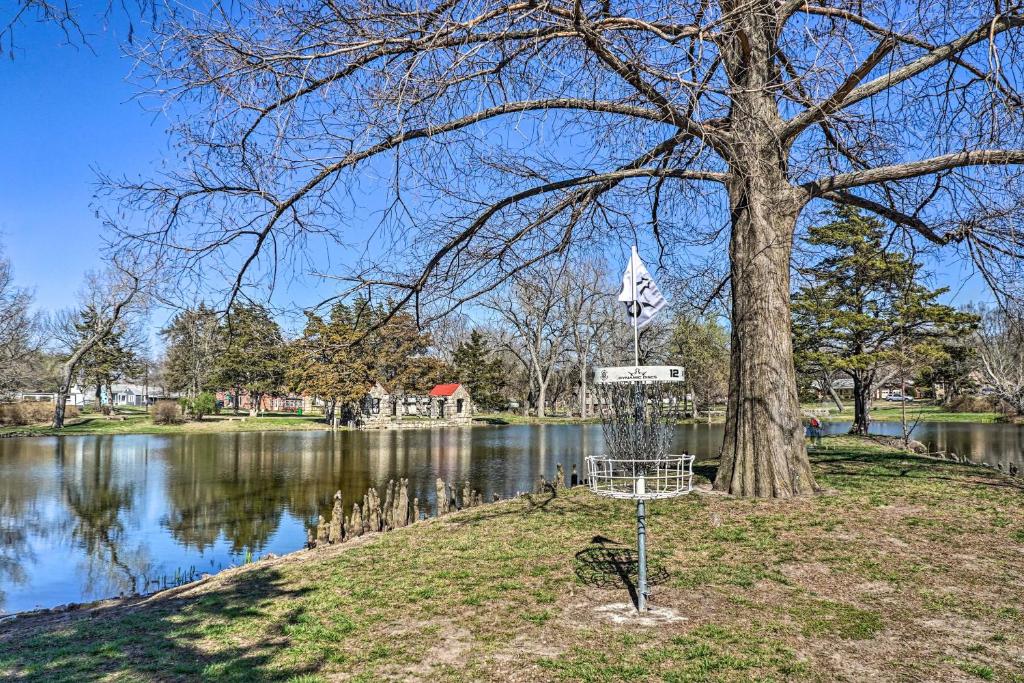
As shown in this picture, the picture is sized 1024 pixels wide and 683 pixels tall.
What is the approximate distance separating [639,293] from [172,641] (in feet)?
16.2

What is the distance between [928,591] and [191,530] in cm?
1311

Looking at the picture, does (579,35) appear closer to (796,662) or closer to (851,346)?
(796,662)

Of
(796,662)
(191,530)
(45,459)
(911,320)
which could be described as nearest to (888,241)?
(796,662)

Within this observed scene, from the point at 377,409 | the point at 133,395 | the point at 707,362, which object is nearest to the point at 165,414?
the point at 377,409

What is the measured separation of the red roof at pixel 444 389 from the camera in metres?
48.9

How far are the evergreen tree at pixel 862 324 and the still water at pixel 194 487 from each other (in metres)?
3.65

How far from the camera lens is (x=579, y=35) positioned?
5.42m

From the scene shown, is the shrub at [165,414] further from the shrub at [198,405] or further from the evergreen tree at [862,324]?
the evergreen tree at [862,324]

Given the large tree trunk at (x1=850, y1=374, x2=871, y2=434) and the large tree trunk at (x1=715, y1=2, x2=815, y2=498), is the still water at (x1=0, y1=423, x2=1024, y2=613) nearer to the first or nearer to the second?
the large tree trunk at (x1=850, y1=374, x2=871, y2=434)

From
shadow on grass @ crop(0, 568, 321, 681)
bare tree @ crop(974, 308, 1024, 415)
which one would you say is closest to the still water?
bare tree @ crop(974, 308, 1024, 415)

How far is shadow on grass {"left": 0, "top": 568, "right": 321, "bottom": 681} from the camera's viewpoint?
4.53m

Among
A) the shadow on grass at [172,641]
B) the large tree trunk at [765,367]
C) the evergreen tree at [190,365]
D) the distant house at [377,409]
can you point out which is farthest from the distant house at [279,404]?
the large tree trunk at [765,367]

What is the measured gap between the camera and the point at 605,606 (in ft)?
17.4

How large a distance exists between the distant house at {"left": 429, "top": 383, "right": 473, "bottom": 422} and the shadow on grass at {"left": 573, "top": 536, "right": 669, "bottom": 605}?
4200 cm
